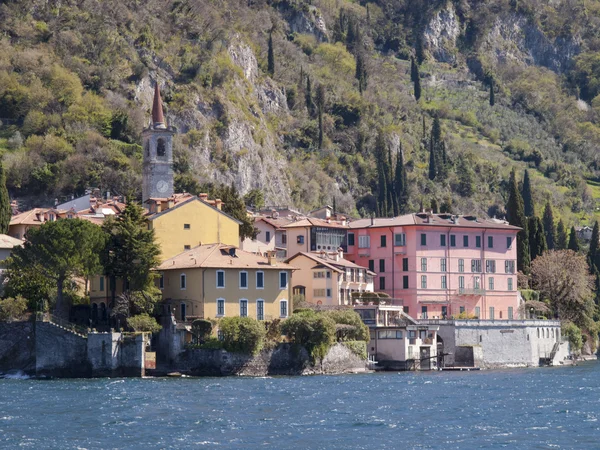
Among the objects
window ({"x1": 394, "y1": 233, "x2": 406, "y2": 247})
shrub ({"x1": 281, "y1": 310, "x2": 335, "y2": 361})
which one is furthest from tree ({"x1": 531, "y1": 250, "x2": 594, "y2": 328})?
shrub ({"x1": 281, "y1": 310, "x2": 335, "y2": 361})

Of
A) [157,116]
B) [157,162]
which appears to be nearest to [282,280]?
[157,162]

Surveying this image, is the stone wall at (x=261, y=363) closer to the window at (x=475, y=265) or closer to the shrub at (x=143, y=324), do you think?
the shrub at (x=143, y=324)

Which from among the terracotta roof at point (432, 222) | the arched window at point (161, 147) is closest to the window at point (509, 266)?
the terracotta roof at point (432, 222)

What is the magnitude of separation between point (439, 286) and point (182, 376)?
32.3m

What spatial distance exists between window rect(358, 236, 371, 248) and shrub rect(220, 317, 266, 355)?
2888 centimetres

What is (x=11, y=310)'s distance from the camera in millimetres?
88438

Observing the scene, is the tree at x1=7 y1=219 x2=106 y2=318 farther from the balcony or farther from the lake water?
the balcony

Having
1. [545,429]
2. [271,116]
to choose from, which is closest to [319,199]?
[271,116]

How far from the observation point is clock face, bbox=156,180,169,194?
397ft

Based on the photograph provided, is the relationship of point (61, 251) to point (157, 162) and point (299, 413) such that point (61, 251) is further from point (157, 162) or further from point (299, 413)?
point (157, 162)

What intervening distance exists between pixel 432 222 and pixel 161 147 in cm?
2461

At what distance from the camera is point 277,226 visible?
11581 cm

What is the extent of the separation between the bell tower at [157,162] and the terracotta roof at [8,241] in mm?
23876

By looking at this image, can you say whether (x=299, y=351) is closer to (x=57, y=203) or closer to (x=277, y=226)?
(x=277, y=226)
